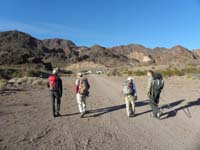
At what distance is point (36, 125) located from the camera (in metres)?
9.05

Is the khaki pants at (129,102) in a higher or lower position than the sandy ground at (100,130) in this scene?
higher

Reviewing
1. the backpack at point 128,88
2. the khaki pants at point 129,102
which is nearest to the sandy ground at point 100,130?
the khaki pants at point 129,102

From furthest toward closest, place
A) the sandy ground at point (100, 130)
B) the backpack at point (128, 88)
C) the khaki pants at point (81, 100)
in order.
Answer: the khaki pants at point (81, 100) → the backpack at point (128, 88) → the sandy ground at point (100, 130)

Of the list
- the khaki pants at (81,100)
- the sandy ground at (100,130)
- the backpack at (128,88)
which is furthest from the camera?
the khaki pants at (81,100)

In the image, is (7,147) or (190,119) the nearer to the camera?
(7,147)

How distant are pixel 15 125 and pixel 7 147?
2.46m

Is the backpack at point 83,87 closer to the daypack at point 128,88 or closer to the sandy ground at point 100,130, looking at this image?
the sandy ground at point 100,130

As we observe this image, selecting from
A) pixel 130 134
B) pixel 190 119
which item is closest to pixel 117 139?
pixel 130 134

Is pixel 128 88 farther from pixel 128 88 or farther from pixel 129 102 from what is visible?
pixel 129 102

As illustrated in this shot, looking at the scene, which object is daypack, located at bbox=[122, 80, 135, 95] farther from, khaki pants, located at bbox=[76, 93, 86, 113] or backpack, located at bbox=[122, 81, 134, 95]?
khaki pants, located at bbox=[76, 93, 86, 113]

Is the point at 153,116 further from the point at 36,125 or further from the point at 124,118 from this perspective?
the point at 36,125

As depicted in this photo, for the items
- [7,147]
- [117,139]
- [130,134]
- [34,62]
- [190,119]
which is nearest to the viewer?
[7,147]

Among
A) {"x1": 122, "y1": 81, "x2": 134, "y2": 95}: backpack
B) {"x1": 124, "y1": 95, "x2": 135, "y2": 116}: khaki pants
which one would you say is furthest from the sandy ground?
{"x1": 122, "y1": 81, "x2": 134, "y2": 95}: backpack

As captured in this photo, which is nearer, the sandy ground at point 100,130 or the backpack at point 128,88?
the sandy ground at point 100,130
